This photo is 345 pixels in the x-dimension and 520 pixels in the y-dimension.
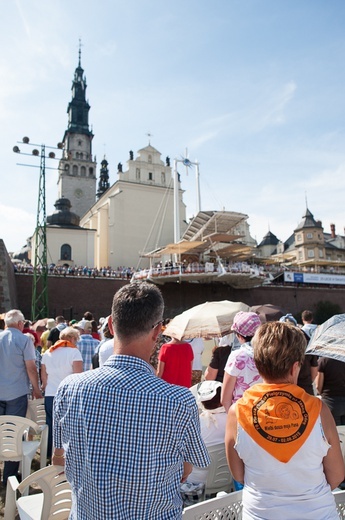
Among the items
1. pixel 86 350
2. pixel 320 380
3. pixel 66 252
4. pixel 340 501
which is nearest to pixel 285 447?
pixel 340 501

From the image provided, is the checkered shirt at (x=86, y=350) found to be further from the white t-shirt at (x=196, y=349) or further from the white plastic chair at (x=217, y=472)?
the white plastic chair at (x=217, y=472)

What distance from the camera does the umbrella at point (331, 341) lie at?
11.5 ft

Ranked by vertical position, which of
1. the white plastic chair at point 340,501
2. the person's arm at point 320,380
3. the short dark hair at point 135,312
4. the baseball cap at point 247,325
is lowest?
the white plastic chair at point 340,501

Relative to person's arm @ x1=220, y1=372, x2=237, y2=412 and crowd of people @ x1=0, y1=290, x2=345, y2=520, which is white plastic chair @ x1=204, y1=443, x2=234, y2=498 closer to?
person's arm @ x1=220, y1=372, x2=237, y2=412

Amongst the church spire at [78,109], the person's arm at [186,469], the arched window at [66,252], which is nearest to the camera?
the person's arm at [186,469]

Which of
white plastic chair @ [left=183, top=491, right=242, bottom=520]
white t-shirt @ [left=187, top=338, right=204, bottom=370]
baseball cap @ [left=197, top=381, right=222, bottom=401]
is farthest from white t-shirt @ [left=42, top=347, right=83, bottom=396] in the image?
white plastic chair @ [left=183, top=491, right=242, bottom=520]

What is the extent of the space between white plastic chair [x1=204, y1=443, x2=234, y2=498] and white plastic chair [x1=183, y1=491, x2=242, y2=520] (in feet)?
3.55

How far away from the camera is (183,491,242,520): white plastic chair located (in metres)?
2.21

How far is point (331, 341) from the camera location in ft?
12.1

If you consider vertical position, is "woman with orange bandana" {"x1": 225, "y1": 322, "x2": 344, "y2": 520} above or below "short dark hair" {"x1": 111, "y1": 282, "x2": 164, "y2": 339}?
below

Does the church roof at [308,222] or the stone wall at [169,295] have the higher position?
→ the church roof at [308,222]

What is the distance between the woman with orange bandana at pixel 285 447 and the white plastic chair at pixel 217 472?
1.38 meters

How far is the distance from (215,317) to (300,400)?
187 inches

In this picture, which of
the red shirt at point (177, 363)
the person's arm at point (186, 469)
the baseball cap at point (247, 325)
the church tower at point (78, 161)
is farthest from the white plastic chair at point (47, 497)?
the church tower at point (78, 161)
